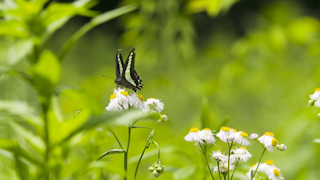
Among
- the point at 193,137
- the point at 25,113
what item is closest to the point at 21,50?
the point at 25,113

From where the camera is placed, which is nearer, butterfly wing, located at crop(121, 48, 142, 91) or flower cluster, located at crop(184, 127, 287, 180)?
flower cluster, located at crop(184, 127, 287, 180)

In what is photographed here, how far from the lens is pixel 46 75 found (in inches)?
12.0

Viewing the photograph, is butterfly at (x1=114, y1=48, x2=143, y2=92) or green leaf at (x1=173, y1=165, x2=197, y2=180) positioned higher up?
butterfly at (x1=114, y1=48, x2=143, y2=92)

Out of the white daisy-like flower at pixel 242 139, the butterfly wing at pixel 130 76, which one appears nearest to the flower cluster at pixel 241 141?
the white daisy-like flower at pixel 242 139

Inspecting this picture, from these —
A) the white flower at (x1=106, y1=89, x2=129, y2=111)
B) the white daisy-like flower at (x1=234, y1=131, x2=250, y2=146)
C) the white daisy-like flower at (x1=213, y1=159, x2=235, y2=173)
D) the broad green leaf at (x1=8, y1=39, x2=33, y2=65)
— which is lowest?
the white daisy-like flower at (x1=213, y1=159, x2=235, y2=173)

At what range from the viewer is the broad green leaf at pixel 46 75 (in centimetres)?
31

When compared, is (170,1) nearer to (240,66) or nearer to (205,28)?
(240,66)

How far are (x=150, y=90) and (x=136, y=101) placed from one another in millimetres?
1747

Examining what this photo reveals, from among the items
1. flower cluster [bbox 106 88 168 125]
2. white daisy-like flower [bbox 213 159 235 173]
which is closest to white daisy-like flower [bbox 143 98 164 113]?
flower cluster [bbox 106 88 168 125]

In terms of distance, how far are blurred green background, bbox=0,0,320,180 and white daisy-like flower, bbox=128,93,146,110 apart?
0.12 feet

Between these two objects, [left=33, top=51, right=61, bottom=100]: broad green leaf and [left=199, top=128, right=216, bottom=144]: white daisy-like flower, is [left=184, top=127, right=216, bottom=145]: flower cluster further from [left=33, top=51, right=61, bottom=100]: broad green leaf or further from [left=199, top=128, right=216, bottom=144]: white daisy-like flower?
[left=33, top=51, right=61, bottom=100]: broad green leaf

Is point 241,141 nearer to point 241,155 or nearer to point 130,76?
point 241,155

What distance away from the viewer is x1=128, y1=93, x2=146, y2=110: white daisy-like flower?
1.17 feet

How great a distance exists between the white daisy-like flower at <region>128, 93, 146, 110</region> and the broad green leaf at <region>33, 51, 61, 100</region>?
0.28 ft
